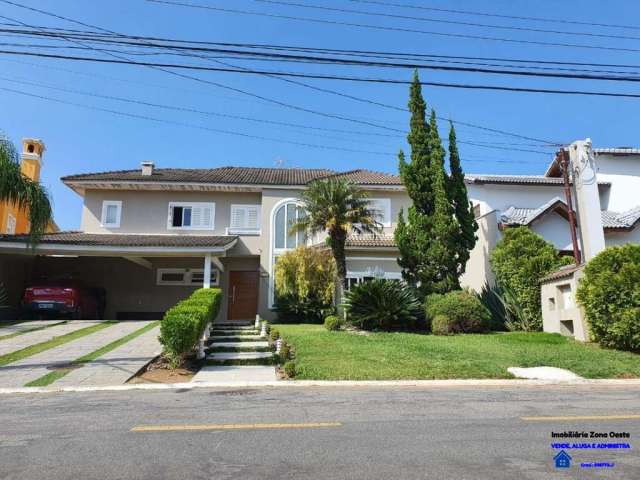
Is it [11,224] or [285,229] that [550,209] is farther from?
[11,224]

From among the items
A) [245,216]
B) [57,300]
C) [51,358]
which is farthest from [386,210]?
[51,358]

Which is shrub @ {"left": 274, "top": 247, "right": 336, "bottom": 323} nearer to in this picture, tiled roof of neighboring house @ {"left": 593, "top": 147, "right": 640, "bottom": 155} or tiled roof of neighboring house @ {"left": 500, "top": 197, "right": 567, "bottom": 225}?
tiled roof of neighboring house @ {"left": 500, "top": 197, "right": 567, "bottom": 225}

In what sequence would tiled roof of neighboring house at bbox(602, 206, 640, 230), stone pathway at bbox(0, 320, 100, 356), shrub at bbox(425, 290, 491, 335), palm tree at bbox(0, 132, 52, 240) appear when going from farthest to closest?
tiled roof of neighboring house at bbox(602, 206, 640, 230)
shrub at bbox(425, 290, 491, 335)
palm tree at bbox(0, 132, 52, 240)
stone pathway at bbox(0, 320, 100, 356)

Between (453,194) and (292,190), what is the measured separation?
770 centimetres

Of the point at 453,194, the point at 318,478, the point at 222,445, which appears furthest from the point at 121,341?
the point at 453,194

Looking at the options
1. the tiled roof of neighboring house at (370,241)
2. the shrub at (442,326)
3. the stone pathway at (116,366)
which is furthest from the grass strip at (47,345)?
the shrub at (442,326)

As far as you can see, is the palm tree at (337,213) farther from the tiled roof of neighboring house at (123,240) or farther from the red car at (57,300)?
the red car at (57,300)

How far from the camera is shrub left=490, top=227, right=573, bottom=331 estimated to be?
51.8 feet

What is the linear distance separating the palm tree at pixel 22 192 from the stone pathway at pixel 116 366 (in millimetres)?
4633

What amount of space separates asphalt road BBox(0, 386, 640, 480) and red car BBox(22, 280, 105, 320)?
10862mm

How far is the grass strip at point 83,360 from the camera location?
320 inches

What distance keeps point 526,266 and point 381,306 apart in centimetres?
541

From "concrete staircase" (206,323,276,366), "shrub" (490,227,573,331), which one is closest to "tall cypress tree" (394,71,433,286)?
"shrub" (490,227,573,331)

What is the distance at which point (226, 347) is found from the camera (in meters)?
12.0
